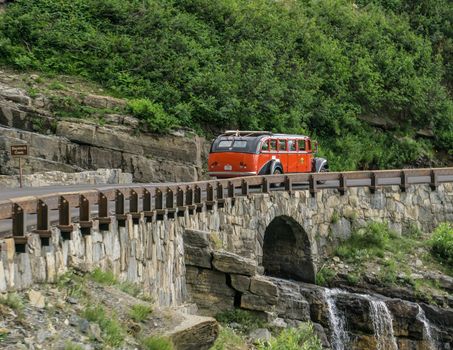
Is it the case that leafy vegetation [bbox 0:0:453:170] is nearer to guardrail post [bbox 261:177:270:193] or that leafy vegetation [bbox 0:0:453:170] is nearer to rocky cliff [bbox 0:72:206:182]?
rocky cliff [bbox 0:72:206:182]

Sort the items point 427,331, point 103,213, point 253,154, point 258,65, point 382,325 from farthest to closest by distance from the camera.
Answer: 1. point 258,65
2. point 253,154
3. point 427,331
4. point 382,325
5. point 103,213

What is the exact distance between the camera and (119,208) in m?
16.2

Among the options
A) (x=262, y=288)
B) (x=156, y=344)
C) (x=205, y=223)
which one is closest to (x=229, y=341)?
(x=262, y=288)

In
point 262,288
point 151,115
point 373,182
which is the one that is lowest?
point 262,288

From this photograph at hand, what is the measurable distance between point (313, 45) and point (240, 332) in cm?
3082

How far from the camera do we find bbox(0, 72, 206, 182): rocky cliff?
105 feet

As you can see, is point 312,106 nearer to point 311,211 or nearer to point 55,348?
point 311,211

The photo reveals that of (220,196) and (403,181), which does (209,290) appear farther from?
(403,181)

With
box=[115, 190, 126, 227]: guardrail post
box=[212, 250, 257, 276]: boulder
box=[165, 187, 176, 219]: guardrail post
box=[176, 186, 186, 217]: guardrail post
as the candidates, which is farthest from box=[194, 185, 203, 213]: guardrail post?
box=[115, 190, 126, 227]: guardrail post

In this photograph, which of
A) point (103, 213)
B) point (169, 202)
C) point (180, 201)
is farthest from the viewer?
point (180, 201)

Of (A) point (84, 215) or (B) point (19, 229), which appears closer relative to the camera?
(B) point (19, 229)

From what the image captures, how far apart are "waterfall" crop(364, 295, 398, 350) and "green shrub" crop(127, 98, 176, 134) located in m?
12.1

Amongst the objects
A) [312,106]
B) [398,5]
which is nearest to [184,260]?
[312,106]

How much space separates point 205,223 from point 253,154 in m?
7.00
